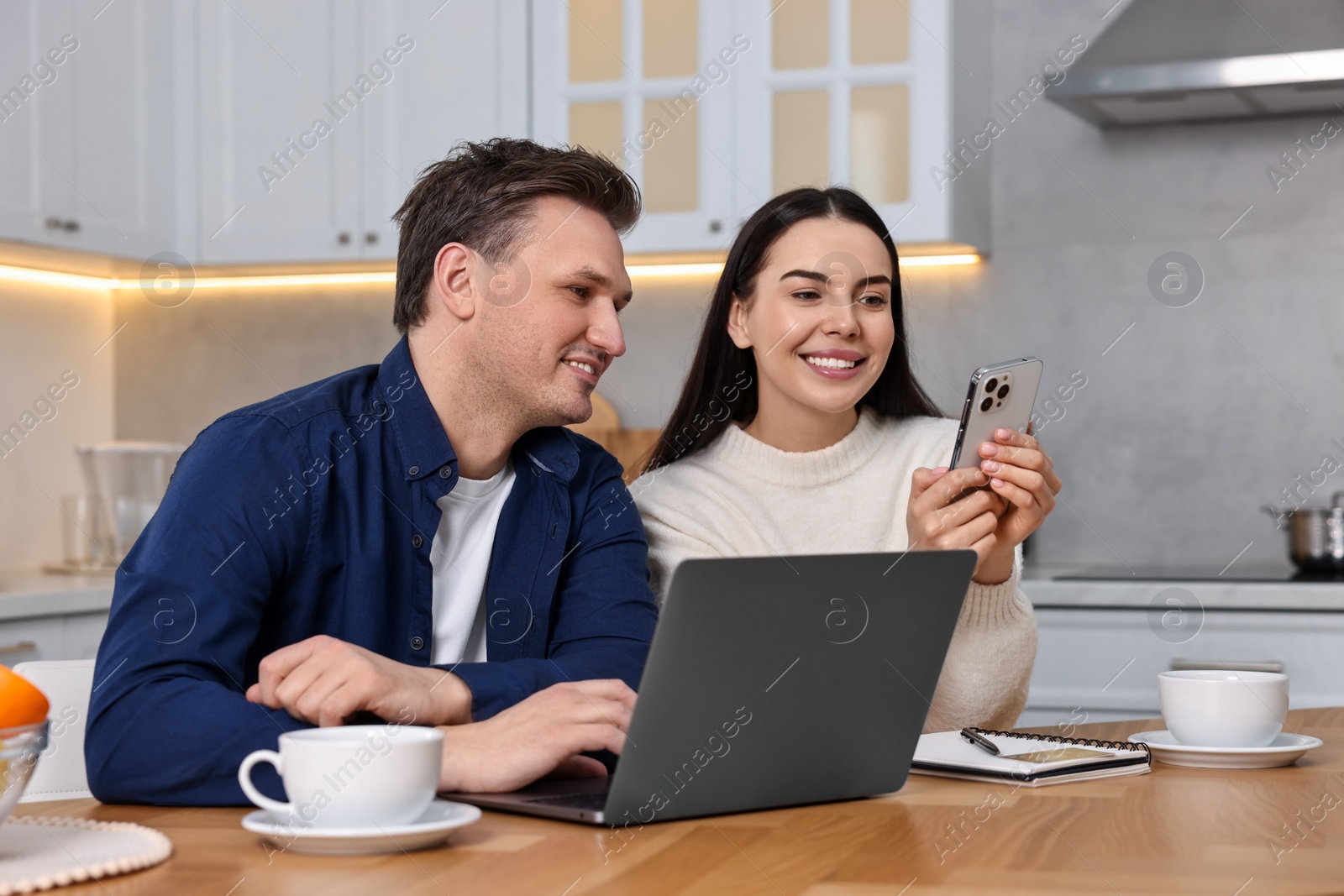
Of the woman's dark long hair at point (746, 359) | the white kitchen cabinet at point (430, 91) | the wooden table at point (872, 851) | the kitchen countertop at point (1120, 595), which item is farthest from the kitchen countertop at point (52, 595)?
the wooden table at point (872, 851)

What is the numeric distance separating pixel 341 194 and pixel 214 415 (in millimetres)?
717

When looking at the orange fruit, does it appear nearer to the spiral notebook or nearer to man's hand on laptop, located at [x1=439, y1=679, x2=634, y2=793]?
man's hand on laptop, located at [x1=439, y1=679, x2=634, y2=793]

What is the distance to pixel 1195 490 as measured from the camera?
A: 307 cm

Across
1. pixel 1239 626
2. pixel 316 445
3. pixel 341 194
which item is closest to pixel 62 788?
pixel 316 445

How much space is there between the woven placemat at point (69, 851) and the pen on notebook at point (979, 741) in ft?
2.03

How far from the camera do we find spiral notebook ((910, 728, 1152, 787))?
3.50ft

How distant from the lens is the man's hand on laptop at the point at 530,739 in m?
1.00

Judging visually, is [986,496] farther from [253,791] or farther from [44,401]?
[44,401]

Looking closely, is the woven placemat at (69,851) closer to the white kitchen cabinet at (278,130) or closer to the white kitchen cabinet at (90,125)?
the white kitchen cabinet at (90,125)

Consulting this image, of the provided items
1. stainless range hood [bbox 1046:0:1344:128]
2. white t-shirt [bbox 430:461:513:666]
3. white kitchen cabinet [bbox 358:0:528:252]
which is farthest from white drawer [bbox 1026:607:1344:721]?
white kitchen cabinet [bbox 358:0:528:252]

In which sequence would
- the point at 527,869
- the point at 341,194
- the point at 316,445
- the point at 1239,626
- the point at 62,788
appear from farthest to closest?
the point at 341,194
the point at 1239,626
the point at 316,445
the point at 62,788
the point at 527,869

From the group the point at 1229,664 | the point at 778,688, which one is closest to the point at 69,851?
the point at 778,688

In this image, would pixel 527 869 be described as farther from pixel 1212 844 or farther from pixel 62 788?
pixel 62 788

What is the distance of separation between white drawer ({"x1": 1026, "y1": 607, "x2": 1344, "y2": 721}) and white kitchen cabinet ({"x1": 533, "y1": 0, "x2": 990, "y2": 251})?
84 centimetres
